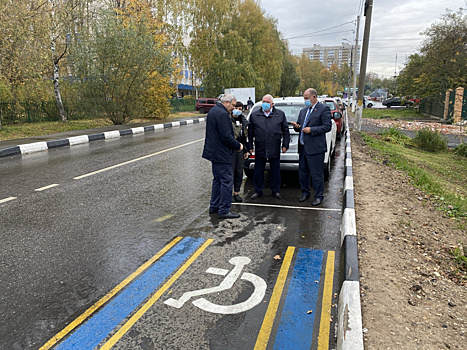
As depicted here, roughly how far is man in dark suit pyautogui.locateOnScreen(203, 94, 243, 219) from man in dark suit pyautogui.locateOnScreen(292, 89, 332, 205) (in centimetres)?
133

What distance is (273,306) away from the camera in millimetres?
3271

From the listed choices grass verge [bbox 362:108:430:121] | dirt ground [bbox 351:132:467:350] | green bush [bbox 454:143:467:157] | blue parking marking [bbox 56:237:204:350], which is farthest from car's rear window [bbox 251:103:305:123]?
grass verge [bbox 362:108:430:121]

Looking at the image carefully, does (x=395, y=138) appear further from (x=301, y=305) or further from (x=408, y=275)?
(x=301, y=305)

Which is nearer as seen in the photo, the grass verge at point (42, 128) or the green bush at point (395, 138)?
the green bush at point (395, 138)

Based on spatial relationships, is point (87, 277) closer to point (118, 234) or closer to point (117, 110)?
point (118, 234)

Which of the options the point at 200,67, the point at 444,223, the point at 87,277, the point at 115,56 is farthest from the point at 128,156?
the point at 200,67

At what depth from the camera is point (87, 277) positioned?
379 centimetres

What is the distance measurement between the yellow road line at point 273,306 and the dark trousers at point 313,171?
2192mm

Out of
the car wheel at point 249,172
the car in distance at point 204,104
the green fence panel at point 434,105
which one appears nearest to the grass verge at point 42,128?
the car wheel at point 249,172

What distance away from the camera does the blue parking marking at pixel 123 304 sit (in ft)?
9.25

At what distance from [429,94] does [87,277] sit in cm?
3160

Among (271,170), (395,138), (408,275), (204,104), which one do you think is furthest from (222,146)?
(204,104)

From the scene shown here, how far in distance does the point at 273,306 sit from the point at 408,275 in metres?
1.44

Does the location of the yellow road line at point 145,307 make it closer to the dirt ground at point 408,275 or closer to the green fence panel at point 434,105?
the dirt ground at point 408,275
